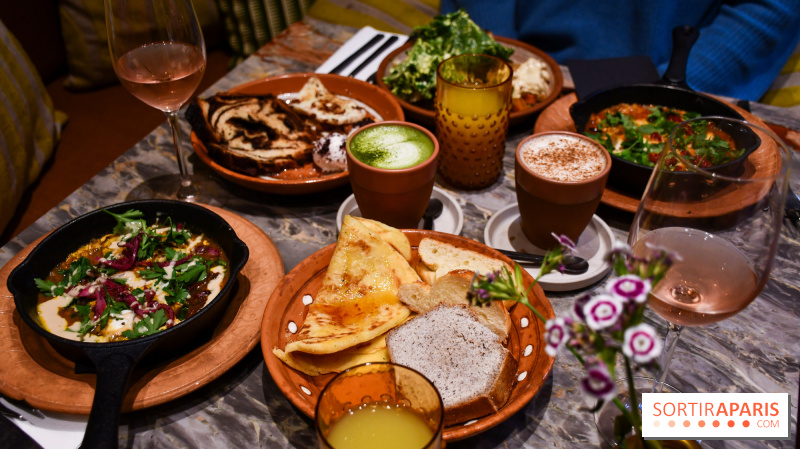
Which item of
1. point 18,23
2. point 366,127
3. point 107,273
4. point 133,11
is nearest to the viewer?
point 107,273

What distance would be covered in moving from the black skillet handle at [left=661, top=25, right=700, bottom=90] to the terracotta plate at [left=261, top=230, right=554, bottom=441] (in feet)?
4.73

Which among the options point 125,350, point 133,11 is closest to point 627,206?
point 125,350

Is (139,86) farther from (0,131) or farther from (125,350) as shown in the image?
(0,131)

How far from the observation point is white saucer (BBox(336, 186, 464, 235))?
1886 millimetres

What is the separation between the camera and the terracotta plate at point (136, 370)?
1276mm

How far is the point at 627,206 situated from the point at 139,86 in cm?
162

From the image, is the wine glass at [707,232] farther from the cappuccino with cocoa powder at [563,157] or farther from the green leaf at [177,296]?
the green leaf at [177,296]

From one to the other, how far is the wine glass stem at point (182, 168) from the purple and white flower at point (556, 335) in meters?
1.68

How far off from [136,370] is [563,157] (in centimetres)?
133

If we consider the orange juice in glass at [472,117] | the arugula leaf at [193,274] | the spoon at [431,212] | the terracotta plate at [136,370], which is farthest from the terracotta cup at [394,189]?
the arugula leaf at [193,274]

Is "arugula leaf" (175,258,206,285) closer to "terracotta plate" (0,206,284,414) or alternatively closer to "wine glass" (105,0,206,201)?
"terracotta plate" (0,206,284,414)

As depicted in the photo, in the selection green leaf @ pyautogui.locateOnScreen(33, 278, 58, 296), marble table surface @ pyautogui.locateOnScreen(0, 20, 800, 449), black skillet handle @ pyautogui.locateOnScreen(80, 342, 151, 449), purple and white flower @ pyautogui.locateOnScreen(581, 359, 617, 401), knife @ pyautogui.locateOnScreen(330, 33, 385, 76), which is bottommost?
marble table surface @ pyautogui.locateOnScreen(0, 20, 800, 449)

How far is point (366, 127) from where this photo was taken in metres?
1.85

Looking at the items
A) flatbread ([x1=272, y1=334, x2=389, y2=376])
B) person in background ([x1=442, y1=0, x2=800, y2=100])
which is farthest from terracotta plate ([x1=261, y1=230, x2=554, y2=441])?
person in background ([x1=442, y1=0, x2=800, y2=100])
